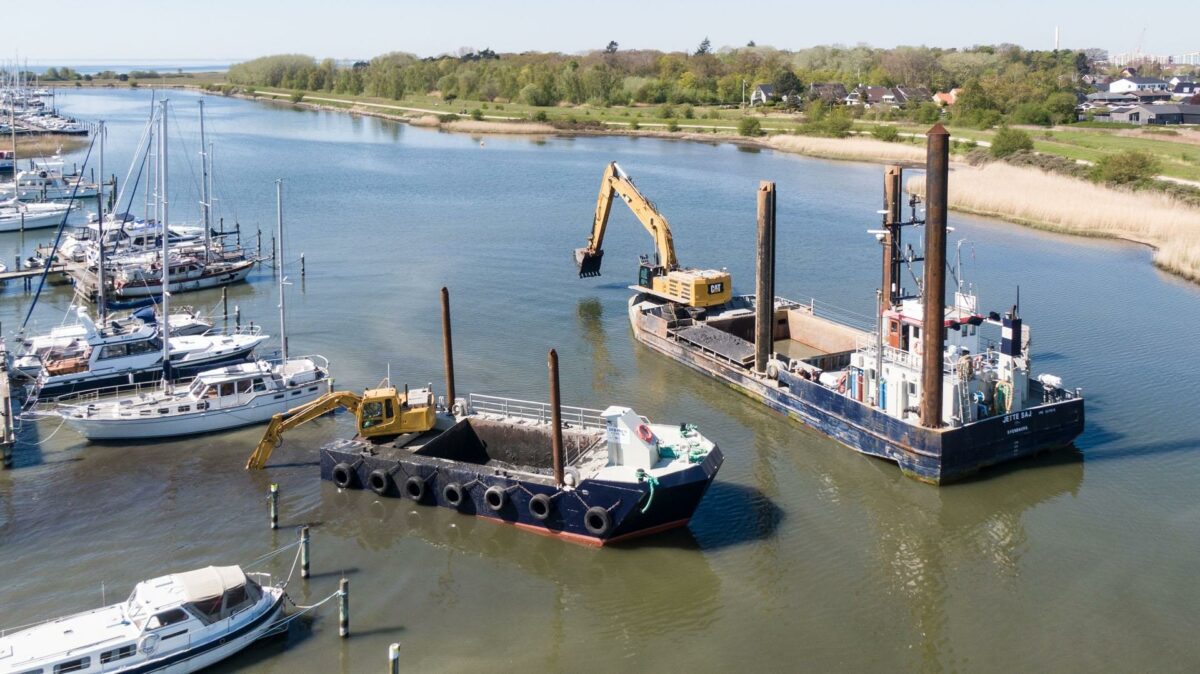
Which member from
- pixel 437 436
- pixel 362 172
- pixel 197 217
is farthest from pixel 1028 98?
pixel 437 436

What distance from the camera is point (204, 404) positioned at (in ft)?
112

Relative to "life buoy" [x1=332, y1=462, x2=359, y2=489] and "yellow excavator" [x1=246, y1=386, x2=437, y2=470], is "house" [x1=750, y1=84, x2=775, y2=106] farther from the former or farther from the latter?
"life buoy" [x1=332, y1=462, x2=359, y2=489]

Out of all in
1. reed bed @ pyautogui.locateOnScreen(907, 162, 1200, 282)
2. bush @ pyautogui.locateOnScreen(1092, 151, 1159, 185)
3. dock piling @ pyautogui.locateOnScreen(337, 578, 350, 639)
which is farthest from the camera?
bush @ pyautogui.locateOnScreen(1092, 151, 1159, 185)

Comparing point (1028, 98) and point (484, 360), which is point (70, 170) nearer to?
point (484, 360)

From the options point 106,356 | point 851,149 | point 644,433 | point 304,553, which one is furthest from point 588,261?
point 851,149

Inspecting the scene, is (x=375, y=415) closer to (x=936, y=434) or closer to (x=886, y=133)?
(x=936, y=434)

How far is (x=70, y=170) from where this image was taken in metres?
96.5

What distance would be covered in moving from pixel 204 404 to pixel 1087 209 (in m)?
58.6

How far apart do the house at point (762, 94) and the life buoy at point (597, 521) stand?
147m

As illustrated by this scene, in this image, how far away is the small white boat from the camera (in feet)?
64.7

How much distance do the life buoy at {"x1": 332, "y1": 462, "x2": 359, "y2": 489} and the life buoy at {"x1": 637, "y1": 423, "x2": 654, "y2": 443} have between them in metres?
8.27

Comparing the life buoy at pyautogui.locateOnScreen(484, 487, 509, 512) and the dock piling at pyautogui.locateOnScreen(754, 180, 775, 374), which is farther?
the dock piling at pyautogui.locateOnScreen(754, 180, 775, 374)

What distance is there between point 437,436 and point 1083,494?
1848 cm

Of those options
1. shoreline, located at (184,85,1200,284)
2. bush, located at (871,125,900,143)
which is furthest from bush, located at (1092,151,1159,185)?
bush, located at (871,125,900,143)
